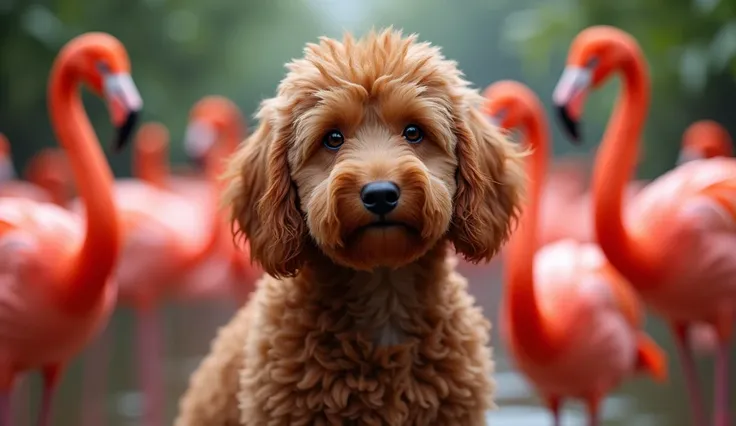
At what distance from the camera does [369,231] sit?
74.2 inches

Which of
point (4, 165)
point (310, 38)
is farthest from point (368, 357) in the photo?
point (4, 165)

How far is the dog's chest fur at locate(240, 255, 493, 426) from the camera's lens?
2127mm

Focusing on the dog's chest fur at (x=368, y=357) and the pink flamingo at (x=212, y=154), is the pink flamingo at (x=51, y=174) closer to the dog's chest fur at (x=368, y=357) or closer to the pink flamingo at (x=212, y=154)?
the pink flamingo at (x=212, y=154)

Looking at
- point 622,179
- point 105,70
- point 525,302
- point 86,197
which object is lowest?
point 525,302

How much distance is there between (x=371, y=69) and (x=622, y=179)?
1.68 metres

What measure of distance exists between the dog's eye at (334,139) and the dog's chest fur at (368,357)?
1.19ft

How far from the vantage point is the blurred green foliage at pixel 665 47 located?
523cm

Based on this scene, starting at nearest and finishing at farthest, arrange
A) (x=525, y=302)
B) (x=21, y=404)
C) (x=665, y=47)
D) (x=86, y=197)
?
(x=525, y=302)
(x=86, y=197)
(x=21, y=404)
(x=665, y=47)

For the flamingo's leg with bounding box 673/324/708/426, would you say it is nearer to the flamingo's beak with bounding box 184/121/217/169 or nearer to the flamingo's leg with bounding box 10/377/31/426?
the flamingo's leg with bounding box 10/377/31/426

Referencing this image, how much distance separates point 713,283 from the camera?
341 centimetres

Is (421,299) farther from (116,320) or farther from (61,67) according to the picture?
(116,320)

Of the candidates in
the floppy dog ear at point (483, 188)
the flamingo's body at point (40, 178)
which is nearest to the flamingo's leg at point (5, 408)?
the floppy dog ear at point (483, 188)

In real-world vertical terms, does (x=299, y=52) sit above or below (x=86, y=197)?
above

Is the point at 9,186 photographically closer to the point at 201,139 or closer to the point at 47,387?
the point at 201,139
